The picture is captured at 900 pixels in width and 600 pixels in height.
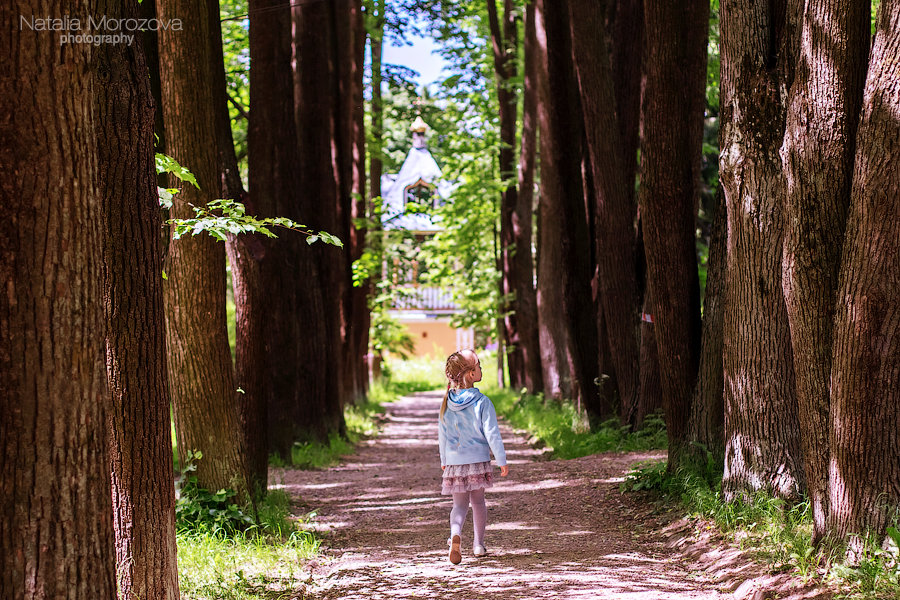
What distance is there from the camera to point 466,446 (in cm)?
720

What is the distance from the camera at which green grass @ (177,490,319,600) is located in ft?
20.3

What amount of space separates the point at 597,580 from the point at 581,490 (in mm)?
3682

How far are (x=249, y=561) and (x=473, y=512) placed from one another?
1.74m

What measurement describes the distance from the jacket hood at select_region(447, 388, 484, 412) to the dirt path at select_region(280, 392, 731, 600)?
3.92 ft

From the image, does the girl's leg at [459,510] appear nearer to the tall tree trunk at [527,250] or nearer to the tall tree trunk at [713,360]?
the tall tree trunk at [713,360]

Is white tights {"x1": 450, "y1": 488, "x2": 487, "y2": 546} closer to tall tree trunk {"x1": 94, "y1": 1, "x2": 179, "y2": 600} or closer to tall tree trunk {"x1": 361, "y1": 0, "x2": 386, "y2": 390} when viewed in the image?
tall tree trunk {"x1": 94, "y1": 1, "x2": 179, "y2": 600}

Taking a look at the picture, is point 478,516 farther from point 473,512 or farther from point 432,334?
point 432,334

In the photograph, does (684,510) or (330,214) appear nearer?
(684,510)

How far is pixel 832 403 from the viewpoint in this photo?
570cm

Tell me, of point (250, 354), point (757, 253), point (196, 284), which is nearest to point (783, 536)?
point (757, 253)

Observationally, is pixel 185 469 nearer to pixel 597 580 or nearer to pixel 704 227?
pixel 597 580

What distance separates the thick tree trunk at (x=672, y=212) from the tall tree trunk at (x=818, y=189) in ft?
9.00

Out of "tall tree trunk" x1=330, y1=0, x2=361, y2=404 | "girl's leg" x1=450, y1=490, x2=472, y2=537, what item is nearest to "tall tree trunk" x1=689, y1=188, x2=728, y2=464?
"girl's leg" x1=450, y1=490, x2=472, y2=537

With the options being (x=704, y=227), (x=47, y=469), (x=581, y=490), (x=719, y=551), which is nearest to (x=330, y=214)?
(x=581, y=490)
